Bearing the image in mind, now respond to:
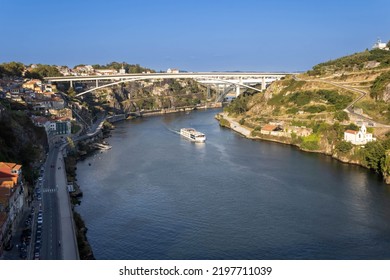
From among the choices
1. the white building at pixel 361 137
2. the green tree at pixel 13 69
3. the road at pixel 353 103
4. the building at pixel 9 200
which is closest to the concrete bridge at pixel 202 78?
the green tree at pixel 13 69

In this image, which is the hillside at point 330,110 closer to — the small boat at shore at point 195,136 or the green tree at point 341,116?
the green tree at point 341,116

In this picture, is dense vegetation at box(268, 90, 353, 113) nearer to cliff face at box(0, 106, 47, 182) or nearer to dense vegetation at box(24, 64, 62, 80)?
cliff face at box(0, 106, 47, 182)

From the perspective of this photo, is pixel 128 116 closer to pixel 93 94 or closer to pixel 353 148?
pixel 93 94

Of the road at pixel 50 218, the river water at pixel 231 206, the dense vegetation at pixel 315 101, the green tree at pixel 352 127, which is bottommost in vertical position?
the river water at pixel 231 206

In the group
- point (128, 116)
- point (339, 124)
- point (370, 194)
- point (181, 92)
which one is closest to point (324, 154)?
point (339, 124)

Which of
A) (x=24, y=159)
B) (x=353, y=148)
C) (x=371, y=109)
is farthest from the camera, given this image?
(x=371, y=109)

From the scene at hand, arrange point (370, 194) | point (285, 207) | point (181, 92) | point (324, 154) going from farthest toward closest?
point (181, 92)
point (324, 154)
point (370, 194)
point (285, 207)

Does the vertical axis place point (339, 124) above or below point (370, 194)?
above

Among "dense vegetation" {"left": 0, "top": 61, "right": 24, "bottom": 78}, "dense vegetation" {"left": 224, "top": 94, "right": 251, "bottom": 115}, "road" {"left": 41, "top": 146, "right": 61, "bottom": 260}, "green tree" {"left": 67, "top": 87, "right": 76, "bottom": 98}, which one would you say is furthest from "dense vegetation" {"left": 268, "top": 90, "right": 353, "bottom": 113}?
"dense vegetation" {"left": 0, "top": 61, "right": 24, "bottom": 78}
